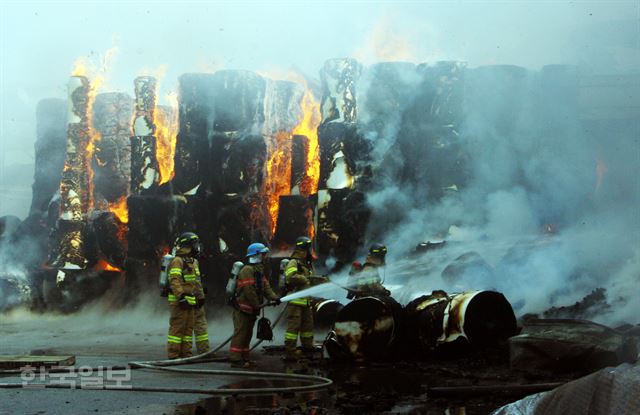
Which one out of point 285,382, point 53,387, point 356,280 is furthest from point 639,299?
point 53,387

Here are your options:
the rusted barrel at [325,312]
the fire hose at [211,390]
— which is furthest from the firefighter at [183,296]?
the rusted barrel at [325,312]

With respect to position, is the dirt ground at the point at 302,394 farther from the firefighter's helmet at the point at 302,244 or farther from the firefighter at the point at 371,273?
the firefighter at the point at 371,273

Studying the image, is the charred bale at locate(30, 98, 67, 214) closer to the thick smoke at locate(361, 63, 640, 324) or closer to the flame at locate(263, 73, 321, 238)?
the flame at locate(263, 73, 321, 238)

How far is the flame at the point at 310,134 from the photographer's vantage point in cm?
2353

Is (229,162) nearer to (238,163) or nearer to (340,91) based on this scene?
(238,163)

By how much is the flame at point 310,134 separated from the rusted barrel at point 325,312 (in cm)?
708

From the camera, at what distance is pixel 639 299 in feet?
42.6

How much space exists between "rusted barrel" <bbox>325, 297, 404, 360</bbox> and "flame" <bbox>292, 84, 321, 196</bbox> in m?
11.7

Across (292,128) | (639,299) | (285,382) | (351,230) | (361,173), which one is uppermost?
(292,128)

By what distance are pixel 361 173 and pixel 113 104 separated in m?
10.0

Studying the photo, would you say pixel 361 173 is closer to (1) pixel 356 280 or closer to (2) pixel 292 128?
(2) pixel 292 128

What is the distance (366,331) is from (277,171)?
12.7m

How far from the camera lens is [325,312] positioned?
16.0 m

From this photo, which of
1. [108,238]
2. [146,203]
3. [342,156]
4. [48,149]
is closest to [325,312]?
[342,156]
